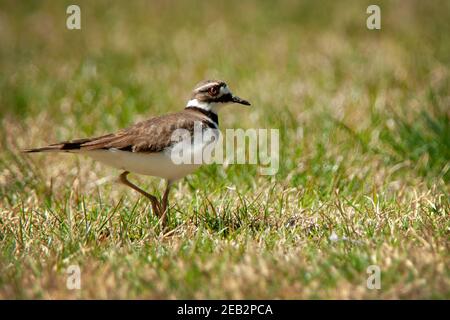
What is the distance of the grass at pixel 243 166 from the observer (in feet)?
14.1

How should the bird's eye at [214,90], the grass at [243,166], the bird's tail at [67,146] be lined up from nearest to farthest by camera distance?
the grass at [243,166], the bird's tail at [67,146], the bird's eye at [214,90]

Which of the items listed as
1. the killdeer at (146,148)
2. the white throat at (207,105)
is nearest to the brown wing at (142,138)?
the killdeer at (146,148)

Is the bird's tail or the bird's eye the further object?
the bird's eye

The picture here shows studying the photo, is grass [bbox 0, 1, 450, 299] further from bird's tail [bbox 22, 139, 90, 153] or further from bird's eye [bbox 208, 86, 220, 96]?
bird's eye [bbox 208, 86, 220, 96]

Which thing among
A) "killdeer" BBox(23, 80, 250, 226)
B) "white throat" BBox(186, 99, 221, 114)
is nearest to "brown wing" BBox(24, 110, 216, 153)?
"killdeer" BBox(23, 80, 250, 226)

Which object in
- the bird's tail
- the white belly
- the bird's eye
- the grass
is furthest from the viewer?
the bird's eye

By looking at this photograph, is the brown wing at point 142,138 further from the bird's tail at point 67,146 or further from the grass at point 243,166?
the grass at point 243,166

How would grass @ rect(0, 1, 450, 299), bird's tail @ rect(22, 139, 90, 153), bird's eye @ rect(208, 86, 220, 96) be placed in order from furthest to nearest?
1. bird's eye @ rect(208, 86, 220, 96)
2. bird's tail @ rect(22, 139, 90, 153)
3. grass @ rect(0, 1, 450, 299)

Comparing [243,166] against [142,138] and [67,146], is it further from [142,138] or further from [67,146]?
[67,146]

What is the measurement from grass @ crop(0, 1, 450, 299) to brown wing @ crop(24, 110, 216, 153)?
18.7 inches

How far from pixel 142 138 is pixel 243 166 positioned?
1587 millimetres

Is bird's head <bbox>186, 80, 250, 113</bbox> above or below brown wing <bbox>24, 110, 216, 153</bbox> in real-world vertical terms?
above

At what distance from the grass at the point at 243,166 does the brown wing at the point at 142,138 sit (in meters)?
0.47

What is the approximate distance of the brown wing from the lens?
521cm
